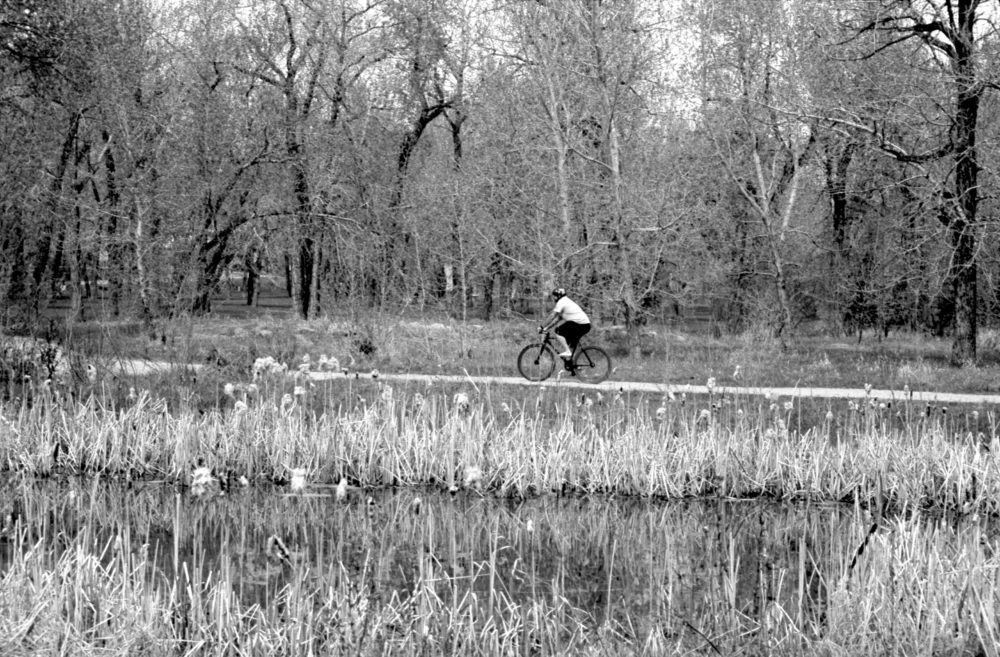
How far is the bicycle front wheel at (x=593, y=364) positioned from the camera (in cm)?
1675

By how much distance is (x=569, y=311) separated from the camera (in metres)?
16.2

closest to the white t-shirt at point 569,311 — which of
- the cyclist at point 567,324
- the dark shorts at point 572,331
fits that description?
the cyclist at point 567,324

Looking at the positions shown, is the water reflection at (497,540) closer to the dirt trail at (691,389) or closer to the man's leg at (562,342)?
the dirt trail at (691,389)

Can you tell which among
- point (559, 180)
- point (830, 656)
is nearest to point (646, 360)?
point (559, 180)

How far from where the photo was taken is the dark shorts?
16.4 meters

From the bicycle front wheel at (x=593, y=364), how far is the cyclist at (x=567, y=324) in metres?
0.29

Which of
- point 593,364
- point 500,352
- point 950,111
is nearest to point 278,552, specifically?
point 593,364

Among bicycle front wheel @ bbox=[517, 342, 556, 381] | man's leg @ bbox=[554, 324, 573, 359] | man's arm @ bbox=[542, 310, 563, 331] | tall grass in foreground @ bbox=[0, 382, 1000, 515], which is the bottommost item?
tall grass in foreground @ bbox=[0, 382, 1000, 515]

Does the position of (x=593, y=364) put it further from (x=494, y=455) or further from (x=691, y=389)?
(x=494, y=455)

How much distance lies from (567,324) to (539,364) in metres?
0.73

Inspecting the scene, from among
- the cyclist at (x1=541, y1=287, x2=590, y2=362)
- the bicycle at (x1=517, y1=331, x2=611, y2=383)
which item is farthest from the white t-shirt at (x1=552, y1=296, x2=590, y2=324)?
the bicycle at (x1=517, y1=331, x2=611, y2=383)

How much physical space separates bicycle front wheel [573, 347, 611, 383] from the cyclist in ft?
0.95

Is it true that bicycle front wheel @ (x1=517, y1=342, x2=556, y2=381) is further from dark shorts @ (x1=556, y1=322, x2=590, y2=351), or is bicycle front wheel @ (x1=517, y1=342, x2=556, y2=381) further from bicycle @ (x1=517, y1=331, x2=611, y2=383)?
dark shorts @ (x1=556, y1=322, x2=590, y2=351)

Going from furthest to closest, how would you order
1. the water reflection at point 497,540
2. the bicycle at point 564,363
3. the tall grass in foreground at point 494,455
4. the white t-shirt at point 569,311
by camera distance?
the bicycle at point 564,363
the white t-shirt at point 569,311
the tall grass in foreground at point 494,455
the water reflection at point 497,540
